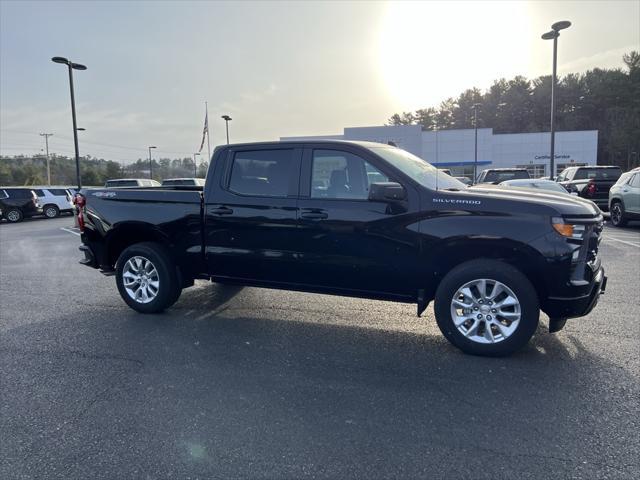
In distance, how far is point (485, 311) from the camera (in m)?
4.19

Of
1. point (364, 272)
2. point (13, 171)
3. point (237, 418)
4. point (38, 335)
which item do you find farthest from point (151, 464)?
point (13, 171)

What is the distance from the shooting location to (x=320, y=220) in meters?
4.68

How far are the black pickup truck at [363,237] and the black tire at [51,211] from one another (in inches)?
838

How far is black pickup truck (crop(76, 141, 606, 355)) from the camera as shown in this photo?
4039 mm

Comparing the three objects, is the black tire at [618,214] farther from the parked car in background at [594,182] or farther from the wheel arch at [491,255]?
the wheel arch at [491,255]

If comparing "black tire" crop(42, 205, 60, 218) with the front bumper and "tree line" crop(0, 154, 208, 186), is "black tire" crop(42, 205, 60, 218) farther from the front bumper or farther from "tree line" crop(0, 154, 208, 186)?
"tree line" crop(0, 154, 208, 186)

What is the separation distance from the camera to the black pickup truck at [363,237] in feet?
13.3

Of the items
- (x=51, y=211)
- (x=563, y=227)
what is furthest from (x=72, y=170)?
(x=563, y=227)

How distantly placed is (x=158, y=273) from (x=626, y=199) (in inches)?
524

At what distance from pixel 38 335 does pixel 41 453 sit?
2.55m

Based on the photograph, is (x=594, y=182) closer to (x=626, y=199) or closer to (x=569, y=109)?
(x=626, y=199)

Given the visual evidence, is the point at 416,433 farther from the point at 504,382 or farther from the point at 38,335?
the point at 38,335

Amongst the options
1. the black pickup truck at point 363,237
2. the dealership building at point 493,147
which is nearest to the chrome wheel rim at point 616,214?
the black pickup truck at point 363,237

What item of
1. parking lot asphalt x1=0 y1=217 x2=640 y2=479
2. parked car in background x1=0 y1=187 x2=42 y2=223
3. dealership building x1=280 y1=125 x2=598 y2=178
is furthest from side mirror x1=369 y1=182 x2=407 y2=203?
dealership building x1=280 y1=125 x2=598 y2=178
